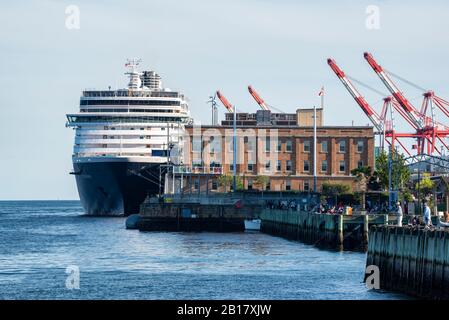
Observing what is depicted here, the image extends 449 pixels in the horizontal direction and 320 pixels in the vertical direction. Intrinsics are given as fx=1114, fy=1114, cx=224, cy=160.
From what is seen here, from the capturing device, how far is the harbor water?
51.0 meters

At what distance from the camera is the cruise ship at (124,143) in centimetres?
14650

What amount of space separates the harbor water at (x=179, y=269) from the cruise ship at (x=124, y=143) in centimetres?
4962

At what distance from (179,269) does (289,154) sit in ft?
278

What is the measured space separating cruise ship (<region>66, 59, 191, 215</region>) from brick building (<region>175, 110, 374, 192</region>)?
3.98m

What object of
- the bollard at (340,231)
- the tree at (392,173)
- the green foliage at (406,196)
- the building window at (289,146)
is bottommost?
the bollard at (340,231)

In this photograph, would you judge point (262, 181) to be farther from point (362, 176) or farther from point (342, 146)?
point (362, 176)

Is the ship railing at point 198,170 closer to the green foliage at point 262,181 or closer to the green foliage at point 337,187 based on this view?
the green foliage at point 262,181

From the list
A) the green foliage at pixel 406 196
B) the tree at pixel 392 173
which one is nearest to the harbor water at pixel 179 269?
the green foliage at pixel 406 196

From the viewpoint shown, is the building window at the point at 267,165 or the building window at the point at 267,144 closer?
the building window at the point at 267,165

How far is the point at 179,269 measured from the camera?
63.0 meters

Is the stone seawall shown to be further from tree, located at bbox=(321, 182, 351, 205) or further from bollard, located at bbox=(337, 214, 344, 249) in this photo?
tree, located at bbox=(321, 182, 351, 205)
